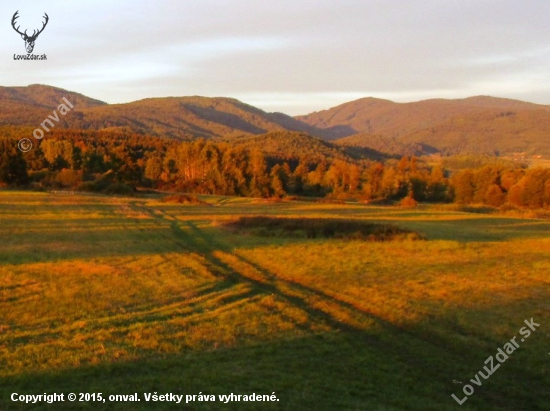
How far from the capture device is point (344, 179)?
108m

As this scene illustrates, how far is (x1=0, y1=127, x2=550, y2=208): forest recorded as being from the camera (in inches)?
2803

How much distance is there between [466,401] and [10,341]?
8445 millimetres

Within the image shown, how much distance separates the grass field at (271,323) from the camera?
848 centimetres

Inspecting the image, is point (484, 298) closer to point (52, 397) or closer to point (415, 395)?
point (415, 395)

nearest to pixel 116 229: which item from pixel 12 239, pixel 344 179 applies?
pixel 12 239
